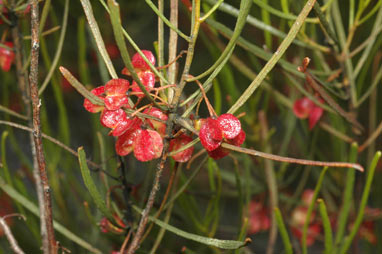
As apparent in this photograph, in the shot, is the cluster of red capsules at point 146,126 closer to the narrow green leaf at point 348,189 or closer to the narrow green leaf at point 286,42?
the narrow green leaf at point 286,42

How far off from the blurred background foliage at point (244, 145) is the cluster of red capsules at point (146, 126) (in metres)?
0.06

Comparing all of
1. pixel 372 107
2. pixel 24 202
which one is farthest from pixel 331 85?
pixel 24 202

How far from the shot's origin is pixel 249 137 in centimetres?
86

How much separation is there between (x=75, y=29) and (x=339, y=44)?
0.82m

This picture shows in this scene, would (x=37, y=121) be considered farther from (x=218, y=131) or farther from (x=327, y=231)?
(x=327, y=231)

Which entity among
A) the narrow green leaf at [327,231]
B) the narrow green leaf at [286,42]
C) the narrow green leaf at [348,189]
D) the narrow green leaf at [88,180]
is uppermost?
the narrow green leaf at [348,189]

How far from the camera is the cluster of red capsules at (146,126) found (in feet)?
1.31

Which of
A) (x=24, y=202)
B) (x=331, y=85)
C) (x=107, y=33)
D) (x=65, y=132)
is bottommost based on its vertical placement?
(x=24, y=202)

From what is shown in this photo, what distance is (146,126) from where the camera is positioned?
1.43 feet

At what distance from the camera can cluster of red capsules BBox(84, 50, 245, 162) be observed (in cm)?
40

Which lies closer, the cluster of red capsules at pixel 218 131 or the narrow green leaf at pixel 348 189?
the cluster of red capsules at pixel 218 131

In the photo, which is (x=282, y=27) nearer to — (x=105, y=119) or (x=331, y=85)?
(x=331, y=85)

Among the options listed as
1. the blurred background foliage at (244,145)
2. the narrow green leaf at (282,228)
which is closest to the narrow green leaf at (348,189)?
the blurred background foliage at (244,145)

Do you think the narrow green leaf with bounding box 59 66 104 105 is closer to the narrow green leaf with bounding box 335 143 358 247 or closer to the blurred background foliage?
the blurred background foliage
